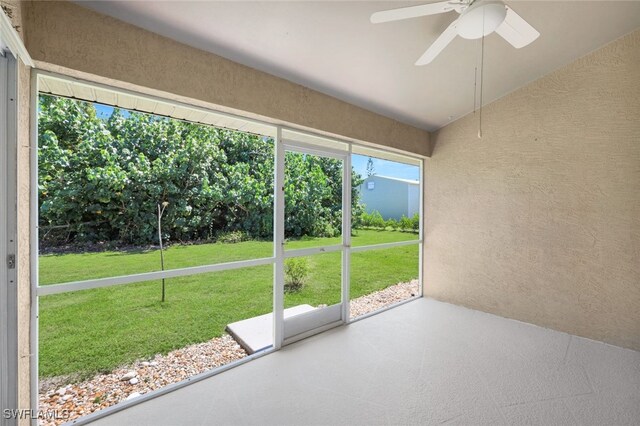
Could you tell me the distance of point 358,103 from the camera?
306 centimetres

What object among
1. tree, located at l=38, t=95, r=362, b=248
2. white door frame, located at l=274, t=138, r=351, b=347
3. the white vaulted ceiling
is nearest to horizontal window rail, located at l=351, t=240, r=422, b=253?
white door frame, located at l=274, t=138, r=351, b=347

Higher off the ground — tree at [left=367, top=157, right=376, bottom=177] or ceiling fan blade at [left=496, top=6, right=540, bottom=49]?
ceiling fan blade at [left=496, top=6, right=540, bottom=49]

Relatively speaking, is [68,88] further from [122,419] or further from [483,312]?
[483,312]

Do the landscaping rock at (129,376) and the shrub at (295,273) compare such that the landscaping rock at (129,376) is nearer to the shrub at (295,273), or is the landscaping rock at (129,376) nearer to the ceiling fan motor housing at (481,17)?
the shrub at (295,273)

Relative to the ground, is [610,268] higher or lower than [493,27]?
lower

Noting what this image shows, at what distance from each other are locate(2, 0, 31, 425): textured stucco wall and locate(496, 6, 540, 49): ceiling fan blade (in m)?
2.53

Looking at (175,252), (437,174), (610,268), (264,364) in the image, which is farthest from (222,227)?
(610,268)

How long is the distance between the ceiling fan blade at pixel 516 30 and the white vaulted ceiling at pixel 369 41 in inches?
17.9

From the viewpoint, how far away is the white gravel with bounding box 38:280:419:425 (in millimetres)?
2133

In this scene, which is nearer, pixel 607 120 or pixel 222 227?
pixel 607 120

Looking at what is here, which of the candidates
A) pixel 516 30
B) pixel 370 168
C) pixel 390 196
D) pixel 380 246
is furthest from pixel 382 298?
pixel 516 30

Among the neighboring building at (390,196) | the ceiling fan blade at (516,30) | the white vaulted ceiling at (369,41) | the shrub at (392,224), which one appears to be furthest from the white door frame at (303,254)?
the ceiling fan blade at (516,30)

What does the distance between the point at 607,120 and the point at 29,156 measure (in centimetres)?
467

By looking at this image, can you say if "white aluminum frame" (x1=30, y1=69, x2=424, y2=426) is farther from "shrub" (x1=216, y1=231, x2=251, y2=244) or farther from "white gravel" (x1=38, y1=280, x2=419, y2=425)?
"shrub" (x1=216, y1=231, x2=251, y2=244)
